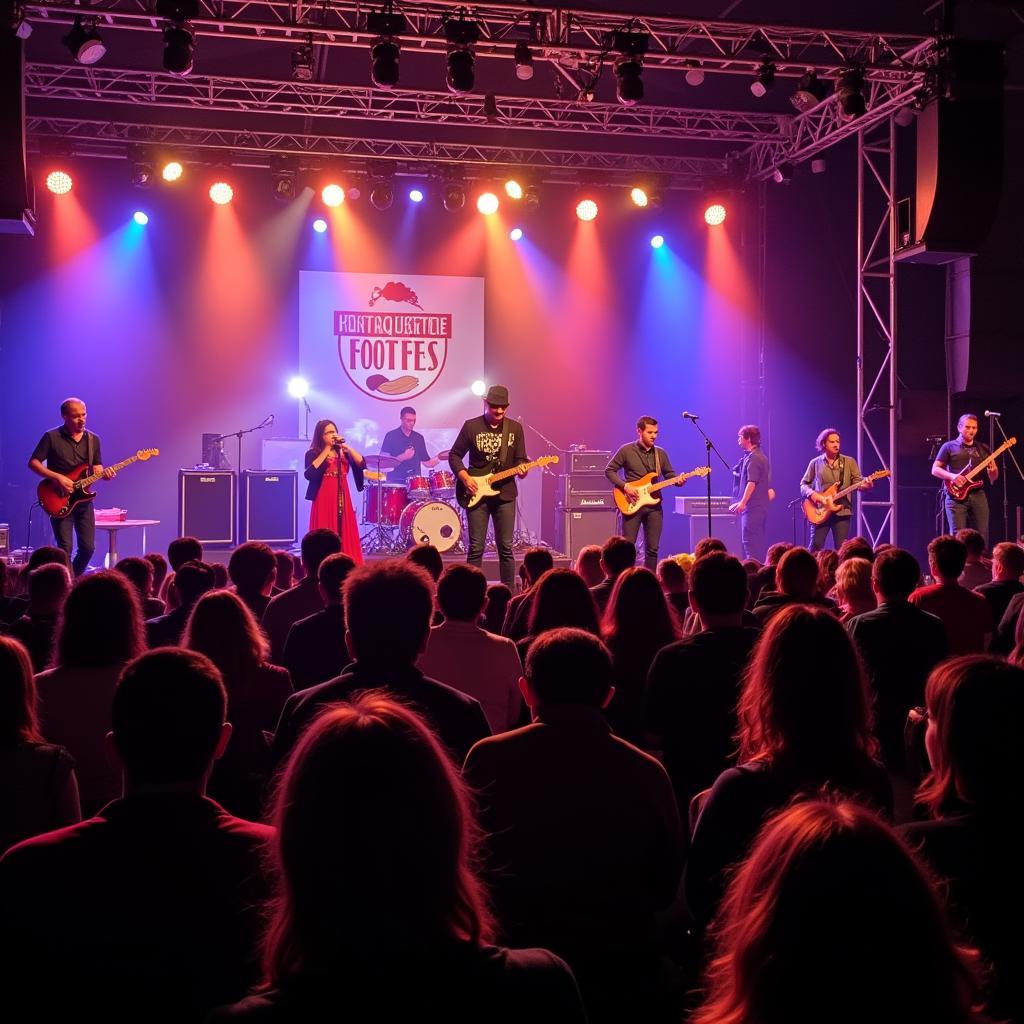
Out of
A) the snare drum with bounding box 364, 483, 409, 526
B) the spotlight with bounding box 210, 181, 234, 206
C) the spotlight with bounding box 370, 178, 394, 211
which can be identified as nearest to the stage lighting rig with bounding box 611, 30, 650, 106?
the spotlight with bounding box 370, 178, 394, 211

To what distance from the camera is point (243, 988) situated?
5.71 ft

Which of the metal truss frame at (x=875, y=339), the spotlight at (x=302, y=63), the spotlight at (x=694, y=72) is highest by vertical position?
the spotlight at (x=694, y=72)

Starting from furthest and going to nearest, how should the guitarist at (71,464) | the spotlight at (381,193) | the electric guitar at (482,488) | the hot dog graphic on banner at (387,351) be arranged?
1. the hot dog graphic on banner at (387,351)
2. the spotlight at (381,193)
3. the electric guitar at (482,488)
4. the guitarist at (71,464)

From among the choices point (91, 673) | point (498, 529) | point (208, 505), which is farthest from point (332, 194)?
point (91, 673)

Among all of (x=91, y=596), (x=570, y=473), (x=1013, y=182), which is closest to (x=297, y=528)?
(x=570, y=473)

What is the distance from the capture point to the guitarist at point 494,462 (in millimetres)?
10484

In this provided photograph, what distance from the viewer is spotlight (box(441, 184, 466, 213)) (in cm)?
1480

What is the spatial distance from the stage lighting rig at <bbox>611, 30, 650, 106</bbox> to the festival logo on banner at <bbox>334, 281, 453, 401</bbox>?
20.3 ft

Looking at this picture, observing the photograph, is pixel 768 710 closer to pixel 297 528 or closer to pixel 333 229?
pixel 297 528

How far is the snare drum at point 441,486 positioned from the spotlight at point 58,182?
5.85m

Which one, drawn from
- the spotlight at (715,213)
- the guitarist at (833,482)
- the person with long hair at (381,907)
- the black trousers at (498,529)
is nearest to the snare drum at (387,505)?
the black trousers at (498,529)

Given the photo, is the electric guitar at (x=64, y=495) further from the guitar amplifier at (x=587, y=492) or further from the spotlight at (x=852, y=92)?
the spotlight at (x=852, y=92)

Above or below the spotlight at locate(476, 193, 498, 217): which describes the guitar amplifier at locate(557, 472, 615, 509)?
below

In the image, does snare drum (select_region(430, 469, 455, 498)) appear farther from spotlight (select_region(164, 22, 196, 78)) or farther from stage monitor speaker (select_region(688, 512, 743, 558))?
spotlight (select_region(164, 22, 196, 78))
